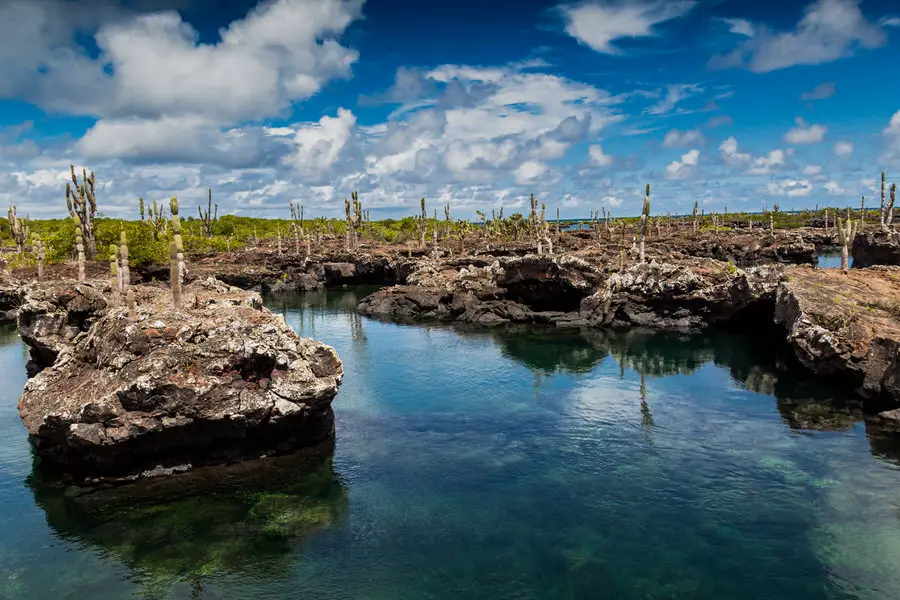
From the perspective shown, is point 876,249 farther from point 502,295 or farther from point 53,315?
point 53,315

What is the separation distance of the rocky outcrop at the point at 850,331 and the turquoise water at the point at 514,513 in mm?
1684

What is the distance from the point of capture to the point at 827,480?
2164 centimetres

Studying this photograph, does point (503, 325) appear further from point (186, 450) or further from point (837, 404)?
point (186, 450)

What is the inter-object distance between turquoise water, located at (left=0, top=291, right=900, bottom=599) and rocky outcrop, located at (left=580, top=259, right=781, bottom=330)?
17.3 m

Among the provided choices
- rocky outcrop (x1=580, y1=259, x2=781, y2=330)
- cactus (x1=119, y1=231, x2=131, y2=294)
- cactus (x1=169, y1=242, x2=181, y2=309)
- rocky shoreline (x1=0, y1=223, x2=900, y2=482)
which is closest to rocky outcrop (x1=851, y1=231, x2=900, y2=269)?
rocky outcrop (x1=580, y1=259, x2=781, y2=330)

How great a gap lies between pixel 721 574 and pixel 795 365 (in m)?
26.2

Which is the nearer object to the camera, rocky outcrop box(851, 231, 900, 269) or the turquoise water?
the turquoise water

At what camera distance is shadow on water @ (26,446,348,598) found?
16969 mm

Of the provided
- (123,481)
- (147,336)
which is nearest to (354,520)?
(123,481)

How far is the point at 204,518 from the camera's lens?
19.3 metres

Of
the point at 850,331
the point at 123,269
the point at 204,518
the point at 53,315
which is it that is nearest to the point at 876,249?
the point at 850,331

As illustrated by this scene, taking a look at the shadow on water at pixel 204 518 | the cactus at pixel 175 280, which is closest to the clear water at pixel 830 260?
the cactus at pixel 175 280

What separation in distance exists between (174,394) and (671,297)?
42.0 metres

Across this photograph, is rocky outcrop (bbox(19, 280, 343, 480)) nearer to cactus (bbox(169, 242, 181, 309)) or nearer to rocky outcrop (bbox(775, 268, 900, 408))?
cactus (bbox(169, 242, 181, 309))
